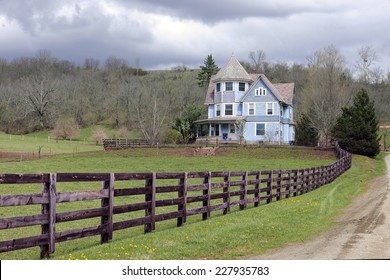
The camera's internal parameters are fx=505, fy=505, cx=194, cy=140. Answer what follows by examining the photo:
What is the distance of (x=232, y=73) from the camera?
66.6 m

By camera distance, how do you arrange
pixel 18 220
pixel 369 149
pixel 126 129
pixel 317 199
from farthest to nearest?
pixel 126 129
pixel 369 149
pixel 317 199
pixel 18 220

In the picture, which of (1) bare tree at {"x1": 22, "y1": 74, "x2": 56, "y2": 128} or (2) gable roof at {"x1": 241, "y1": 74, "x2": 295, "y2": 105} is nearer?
(2) gable roof at {"x1": 241, "y1": 74, "x2": 295, "y2": 105}

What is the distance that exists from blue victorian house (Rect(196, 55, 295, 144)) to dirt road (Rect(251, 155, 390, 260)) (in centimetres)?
4879

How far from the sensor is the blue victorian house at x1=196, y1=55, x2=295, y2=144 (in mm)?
65062

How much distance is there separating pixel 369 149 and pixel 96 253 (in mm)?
50504

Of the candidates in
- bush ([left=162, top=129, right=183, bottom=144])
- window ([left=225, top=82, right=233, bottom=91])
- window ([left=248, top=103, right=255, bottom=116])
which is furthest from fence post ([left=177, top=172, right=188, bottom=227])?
bush ([left=162, top=129, right=183, bottom=144])

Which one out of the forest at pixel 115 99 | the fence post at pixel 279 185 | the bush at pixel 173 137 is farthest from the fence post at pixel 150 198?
the forest at pixel 115 99

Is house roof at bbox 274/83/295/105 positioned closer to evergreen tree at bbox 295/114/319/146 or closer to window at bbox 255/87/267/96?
evergreen tree at bbox 295/114/319/146

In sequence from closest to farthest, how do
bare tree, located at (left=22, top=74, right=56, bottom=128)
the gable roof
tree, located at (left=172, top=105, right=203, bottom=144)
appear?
the gable roof
tree, located at (left=172, top=105, right=203, bottom=144)
bare tree, located at (left=22, top=74, right=56, bottom=128)

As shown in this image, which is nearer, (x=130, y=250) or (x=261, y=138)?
(x=130, y=250)

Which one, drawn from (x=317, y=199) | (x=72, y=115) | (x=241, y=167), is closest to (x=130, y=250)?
(x=317, y=199)
